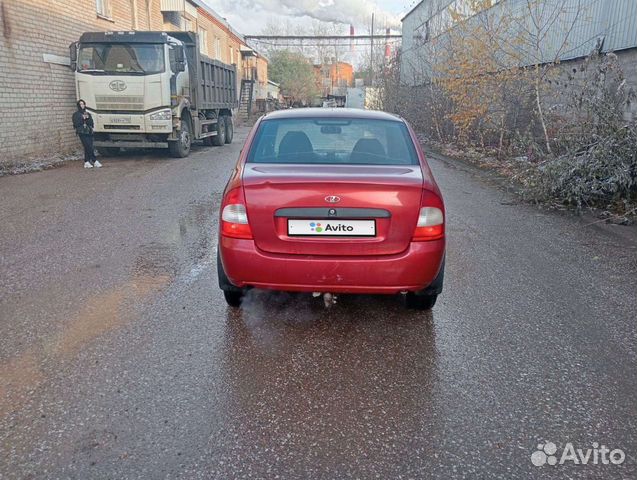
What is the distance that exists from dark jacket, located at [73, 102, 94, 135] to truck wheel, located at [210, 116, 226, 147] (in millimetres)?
6828

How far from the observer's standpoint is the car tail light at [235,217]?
11.6ft

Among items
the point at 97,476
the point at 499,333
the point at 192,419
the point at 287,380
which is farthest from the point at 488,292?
the point at 97,476

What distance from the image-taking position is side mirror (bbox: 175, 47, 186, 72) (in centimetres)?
1348

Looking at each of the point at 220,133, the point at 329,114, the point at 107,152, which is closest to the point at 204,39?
the point at 220,133

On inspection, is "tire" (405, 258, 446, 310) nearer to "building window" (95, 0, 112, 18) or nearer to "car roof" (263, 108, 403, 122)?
"car roof" (263, 108, 403, 122)

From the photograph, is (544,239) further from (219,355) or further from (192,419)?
(192,419)

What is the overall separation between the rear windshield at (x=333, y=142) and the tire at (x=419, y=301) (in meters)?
1.02

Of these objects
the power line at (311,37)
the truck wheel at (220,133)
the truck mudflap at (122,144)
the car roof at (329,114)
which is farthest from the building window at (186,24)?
the power line at (311,37)

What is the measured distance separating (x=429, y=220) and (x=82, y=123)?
36.6 feet

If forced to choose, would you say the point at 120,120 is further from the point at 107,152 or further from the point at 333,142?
the point at 333,142

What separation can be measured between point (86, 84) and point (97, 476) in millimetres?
12837

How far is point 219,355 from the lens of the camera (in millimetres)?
3441

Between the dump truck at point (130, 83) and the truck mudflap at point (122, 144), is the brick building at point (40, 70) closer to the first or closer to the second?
the dump truck at point (130, 83)

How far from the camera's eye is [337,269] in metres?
3.47
